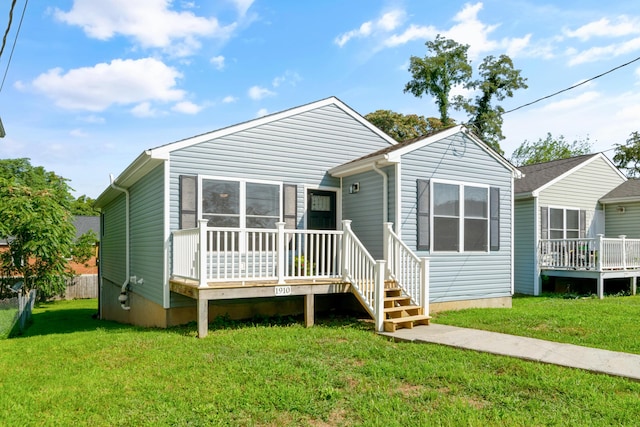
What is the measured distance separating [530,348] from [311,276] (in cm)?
361

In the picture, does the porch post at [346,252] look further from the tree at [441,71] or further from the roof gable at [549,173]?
the tree at [441,71]

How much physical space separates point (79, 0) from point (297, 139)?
15.6ft

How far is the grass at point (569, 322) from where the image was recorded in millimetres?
6668

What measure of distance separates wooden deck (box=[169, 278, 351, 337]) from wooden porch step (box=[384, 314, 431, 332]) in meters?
1.10

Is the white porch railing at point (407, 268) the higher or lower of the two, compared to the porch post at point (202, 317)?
higher

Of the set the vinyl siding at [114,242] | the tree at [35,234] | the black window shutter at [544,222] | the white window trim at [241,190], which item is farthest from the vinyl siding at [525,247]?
the tree at [35,234]

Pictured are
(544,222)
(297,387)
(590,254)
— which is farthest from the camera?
(544,222)

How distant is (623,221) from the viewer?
15391 mm

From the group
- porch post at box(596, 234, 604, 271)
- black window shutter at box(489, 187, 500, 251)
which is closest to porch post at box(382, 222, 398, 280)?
black window shutter at box(489, 187, 500, 251)

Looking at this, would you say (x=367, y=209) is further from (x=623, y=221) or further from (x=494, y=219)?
(x=623, y=221)

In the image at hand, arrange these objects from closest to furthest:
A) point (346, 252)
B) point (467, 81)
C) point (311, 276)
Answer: point (311, 276), point (346, 252), point (467, 81)

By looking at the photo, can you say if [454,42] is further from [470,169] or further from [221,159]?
[221,159]

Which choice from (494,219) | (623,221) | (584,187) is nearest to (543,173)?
(584,187)

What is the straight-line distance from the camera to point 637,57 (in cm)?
948
